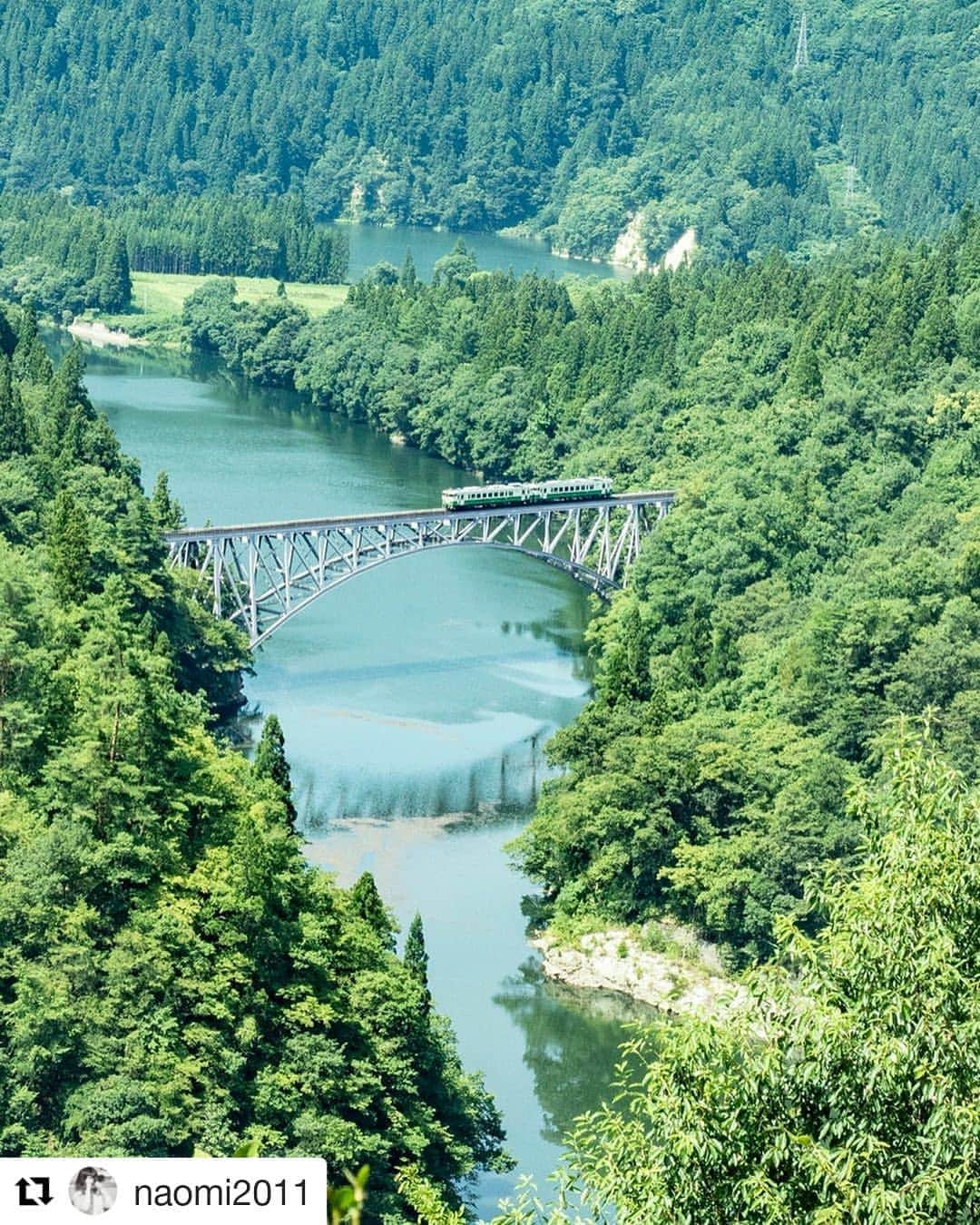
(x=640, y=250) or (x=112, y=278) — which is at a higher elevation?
(x=112, y=278)

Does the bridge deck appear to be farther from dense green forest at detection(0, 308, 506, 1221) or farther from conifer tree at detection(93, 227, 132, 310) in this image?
conifer tree at detection(93, 227, 132, 310)

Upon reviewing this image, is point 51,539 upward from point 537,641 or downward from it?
upward

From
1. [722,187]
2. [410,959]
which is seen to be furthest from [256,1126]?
[722,187]

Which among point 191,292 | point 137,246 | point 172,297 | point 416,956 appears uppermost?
point 137,246

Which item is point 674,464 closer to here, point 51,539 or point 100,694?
point 51,539

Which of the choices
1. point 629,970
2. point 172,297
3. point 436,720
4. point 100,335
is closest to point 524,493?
point 436,720

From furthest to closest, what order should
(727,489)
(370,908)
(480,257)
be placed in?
(480,257) < (727,489) < (370,908)

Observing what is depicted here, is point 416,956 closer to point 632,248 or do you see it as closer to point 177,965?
point 177,965
